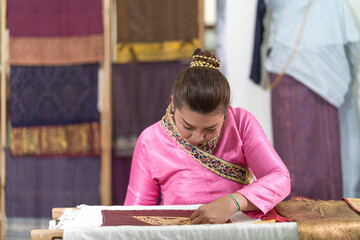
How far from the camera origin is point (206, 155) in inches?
55.5

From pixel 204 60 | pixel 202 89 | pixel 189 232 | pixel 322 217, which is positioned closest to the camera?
pixel 189 232

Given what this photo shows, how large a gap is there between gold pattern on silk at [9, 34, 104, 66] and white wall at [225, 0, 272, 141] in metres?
0.88

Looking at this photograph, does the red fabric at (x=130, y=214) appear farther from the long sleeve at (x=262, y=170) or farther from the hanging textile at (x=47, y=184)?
the hanging textile at (x=47, y=184)

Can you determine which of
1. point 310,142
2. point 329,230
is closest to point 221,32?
point 310,142

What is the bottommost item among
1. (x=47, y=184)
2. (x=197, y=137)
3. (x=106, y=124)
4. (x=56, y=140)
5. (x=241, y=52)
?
(x=47, y=184)

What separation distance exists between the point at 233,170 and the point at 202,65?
368 millimetres

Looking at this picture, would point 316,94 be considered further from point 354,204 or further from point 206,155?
point 354,204

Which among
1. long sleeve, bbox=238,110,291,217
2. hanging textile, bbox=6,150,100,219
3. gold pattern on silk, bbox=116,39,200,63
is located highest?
gold pattern on silk, bbox=116,39,200,63

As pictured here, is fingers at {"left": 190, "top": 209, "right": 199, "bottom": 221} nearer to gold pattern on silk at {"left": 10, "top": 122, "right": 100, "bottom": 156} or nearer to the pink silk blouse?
the pink silk blouse

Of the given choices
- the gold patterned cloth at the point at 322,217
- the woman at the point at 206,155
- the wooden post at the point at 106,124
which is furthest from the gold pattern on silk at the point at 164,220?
the wooden post at the point at 106,124

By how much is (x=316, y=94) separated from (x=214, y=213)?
6.14 ft

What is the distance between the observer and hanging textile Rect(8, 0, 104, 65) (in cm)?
284

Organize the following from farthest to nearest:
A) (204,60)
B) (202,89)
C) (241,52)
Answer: (241,52), (204,60), (202,89)

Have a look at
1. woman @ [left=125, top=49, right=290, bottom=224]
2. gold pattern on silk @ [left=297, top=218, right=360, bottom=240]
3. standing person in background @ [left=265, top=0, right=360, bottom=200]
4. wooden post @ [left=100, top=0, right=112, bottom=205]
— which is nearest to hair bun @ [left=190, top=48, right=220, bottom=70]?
woman @ [left=125, top=49, right=290, bottom=224]
